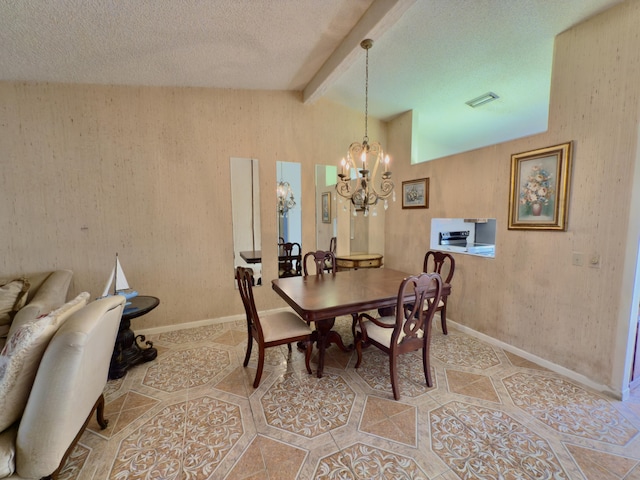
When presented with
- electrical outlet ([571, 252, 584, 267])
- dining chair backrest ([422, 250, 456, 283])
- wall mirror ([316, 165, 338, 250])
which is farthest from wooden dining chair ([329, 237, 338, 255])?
electrical outlet ([571, 252, 584, 267])

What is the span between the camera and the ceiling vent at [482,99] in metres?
3.34

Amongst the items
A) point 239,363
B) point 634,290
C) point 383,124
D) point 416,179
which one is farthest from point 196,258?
point 634,290

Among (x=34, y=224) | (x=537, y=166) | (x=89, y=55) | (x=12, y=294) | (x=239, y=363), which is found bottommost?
(x=239, y=363)

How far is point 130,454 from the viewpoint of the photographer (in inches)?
65.4

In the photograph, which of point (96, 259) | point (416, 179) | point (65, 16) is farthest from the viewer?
point (416, 179)

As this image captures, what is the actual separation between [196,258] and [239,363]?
150cm

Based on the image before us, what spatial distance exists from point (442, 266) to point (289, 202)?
90.9 inches

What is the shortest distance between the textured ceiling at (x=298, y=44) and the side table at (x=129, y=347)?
2325 mm

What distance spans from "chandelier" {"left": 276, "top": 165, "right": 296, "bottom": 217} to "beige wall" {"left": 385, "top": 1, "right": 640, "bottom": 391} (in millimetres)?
2387

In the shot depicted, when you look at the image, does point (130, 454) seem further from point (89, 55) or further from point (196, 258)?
point (89, 55)

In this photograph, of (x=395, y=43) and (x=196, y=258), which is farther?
(x=196, y=258)

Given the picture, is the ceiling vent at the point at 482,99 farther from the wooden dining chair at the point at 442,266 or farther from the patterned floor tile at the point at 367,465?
the patterned floor tile at the point at 367,465

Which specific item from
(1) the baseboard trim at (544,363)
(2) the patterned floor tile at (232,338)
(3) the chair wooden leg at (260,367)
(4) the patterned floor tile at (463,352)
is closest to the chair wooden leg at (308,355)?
(3) the chair wooden leg at (260,367)

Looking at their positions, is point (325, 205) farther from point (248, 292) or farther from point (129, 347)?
point (129, 347)
